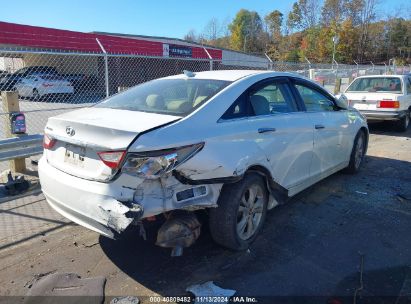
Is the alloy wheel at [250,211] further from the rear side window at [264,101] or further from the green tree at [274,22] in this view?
the green tree at [274,22]

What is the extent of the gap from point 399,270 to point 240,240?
4.63 feet

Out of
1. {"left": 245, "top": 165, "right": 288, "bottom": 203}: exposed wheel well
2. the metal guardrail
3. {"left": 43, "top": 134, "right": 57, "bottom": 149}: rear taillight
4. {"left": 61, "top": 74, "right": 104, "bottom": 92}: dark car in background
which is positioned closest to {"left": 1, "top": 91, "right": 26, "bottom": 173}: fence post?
the metal guardrail

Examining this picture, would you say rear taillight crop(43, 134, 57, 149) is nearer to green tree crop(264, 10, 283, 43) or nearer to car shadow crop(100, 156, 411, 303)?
car shadow crop(100, 156, 411, 303)

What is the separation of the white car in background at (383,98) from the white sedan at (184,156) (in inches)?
264

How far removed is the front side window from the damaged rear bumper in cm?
206

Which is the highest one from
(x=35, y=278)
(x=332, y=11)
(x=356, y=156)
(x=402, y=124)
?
(x=332, y=11)

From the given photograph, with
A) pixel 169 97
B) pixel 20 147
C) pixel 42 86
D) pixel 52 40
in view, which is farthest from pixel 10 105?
pixel 52 40

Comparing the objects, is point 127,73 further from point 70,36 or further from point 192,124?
point 192,124

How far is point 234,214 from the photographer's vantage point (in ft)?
11.3

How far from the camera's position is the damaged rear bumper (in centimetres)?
287

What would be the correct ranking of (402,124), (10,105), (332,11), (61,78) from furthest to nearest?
(332,11) < (61,78) < (402,124) < (10,105)

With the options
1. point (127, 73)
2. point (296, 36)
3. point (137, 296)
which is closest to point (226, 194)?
point (137, 296)

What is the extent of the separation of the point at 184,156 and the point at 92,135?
2.52 ft

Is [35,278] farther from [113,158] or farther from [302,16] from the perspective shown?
[302,16]
